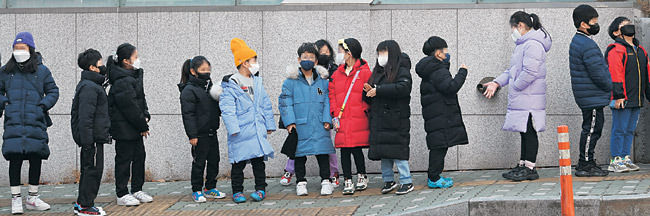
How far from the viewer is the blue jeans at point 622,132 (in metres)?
9.83

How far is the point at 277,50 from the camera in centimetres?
1130

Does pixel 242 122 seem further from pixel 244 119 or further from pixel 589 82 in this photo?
pixel 589 82

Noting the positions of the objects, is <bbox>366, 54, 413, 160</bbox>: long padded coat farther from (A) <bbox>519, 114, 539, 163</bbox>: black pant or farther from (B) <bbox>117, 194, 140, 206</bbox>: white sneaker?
(B) <bbox>117, 194, 140, 206</bbox>: white sneaker

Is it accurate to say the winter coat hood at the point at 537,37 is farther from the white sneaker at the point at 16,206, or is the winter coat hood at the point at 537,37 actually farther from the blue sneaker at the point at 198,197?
the white sneaker at the point at 16,206

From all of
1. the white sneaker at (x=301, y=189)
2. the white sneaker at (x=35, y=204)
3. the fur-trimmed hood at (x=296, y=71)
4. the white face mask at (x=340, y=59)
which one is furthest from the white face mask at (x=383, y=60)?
the white sneaker at (x=35, y=204)

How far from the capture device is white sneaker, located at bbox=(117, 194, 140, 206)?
30.4 feet

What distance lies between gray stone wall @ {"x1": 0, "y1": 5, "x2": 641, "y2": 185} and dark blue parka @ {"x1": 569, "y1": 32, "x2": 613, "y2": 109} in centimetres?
139

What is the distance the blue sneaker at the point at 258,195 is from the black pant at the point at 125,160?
1.27 meters

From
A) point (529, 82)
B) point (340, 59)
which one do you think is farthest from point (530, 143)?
point (340, 59)

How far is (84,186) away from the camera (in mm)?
8750

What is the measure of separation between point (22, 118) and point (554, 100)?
20.5 ft

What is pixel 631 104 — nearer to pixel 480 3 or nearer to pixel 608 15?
pixel 608 15

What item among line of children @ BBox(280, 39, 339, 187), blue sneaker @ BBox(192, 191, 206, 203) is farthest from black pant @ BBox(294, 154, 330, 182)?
blue sneaker @ BBox(192, 191, 206, 203)

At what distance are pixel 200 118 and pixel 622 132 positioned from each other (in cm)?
459
